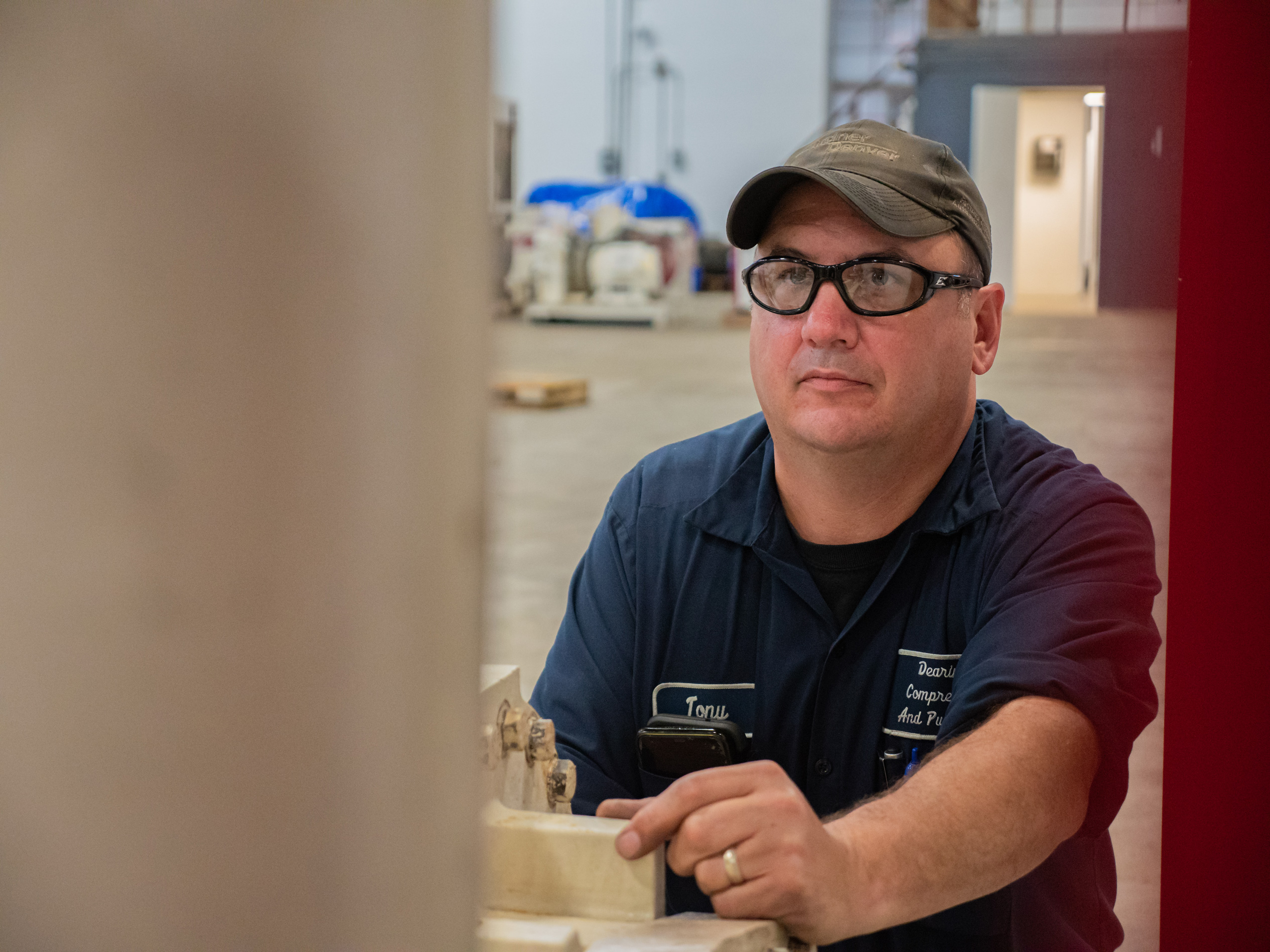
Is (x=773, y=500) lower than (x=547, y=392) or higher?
higher

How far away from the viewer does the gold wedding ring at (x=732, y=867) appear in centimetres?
98

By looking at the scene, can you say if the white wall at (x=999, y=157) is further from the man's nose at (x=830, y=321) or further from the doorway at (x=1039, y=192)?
the man's nose at (x=830, y=321)

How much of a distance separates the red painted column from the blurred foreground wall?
1.12m

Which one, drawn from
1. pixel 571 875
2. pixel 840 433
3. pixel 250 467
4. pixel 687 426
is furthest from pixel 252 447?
pixel 687 426

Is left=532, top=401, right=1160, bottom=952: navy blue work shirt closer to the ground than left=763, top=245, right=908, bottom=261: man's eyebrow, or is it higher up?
closer to the ground

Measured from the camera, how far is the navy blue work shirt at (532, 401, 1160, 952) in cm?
136

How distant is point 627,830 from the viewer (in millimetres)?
994

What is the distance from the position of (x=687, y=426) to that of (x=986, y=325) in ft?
20.0

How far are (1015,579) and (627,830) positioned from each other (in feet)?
2.26

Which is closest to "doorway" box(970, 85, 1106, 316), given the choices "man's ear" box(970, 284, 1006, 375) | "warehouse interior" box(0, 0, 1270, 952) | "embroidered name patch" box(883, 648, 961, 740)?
"man's ear" box(970, 284, 1006, 375)

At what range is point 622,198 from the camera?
14.0 metres

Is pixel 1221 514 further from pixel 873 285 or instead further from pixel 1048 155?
pixel 1048 155

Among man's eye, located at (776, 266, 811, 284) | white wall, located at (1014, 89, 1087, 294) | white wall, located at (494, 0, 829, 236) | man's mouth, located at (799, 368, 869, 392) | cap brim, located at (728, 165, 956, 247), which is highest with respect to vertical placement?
white wall, located at (494, 0, 829, 236)

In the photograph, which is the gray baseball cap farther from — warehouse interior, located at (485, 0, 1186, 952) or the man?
warehouse interior, located at (485, 0, 1186, 952)
